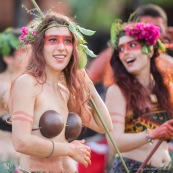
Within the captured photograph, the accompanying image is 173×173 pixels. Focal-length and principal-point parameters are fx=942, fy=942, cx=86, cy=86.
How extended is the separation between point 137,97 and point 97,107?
0.98 metres

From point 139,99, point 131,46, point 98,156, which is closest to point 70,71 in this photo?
point 139,99

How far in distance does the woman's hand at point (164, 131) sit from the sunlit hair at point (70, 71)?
0.81m

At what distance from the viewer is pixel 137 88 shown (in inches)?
278

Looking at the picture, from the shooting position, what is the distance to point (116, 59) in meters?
7.32

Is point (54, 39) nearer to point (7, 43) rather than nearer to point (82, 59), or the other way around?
point (82, 59)

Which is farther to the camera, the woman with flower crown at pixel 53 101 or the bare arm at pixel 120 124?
the bare arm at pixel 120 124

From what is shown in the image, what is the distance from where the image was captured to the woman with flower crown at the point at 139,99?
6855 millimetres

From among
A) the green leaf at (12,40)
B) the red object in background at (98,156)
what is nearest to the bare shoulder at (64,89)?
the green leaf at (12,40)

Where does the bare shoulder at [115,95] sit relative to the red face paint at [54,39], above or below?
below

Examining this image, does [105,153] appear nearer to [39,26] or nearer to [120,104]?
[120,104]

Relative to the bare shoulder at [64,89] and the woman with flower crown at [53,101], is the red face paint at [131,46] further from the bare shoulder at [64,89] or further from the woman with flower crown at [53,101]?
the bare shoulder at [64,89]

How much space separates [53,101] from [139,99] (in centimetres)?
139

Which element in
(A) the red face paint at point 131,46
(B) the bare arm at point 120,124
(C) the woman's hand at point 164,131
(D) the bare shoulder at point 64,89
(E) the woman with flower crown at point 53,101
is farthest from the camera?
(A) the red face paint at point 131,46

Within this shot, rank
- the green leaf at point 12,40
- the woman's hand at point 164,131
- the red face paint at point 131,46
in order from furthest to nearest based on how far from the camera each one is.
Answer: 1. the green leaf at point 12,40
2. the red face paint at point 131,46
3. the woman's hand at point 164,131
